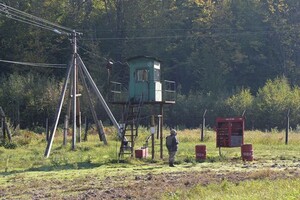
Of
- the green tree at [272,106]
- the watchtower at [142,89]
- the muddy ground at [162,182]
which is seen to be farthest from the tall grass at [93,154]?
the green tree at [272,106]

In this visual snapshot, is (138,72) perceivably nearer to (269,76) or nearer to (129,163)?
(129,163)

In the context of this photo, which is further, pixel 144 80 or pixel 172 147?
pixel 144 80

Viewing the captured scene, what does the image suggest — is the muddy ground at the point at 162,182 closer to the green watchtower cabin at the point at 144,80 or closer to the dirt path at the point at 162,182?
the dirt path at the point at 162,182

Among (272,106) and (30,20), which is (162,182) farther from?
(30,20)

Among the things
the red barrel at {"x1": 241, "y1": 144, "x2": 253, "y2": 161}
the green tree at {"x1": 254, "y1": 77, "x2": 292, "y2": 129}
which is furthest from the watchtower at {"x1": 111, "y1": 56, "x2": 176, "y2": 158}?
the green tree at {"x1": 254, "y1": 77, "x2": 292, "y2": 129}

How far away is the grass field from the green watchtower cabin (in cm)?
307

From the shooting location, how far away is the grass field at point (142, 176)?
52.5 feet

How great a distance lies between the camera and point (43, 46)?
249ft

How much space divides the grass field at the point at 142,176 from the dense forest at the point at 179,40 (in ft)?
135

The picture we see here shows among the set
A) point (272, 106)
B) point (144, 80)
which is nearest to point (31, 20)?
point (272, 106)

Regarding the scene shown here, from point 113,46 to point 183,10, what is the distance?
10915 millimetres

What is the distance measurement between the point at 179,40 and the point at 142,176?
61589 mm

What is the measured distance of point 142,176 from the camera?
21188 millimetres

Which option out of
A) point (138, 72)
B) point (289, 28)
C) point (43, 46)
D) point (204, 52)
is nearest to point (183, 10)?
point (204, 52)
